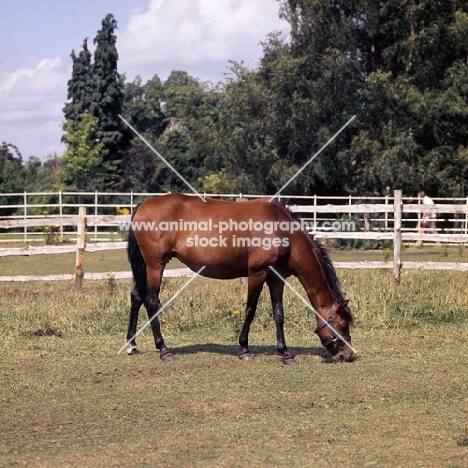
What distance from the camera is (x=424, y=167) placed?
28.8 meters

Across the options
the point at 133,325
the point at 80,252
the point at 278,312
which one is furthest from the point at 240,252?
the point at 80,252

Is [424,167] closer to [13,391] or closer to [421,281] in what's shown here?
[421,281]

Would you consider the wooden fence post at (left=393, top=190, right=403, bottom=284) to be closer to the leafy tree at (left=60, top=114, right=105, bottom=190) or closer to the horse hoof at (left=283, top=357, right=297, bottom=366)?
the horse hoof at (left=283, top=357, right=297, bottom=366)

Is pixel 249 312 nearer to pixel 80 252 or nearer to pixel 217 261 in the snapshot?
pixel 217 261

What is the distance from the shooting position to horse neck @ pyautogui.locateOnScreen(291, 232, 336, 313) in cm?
827

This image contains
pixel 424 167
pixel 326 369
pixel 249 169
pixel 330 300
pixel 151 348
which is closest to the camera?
pixel 326 369

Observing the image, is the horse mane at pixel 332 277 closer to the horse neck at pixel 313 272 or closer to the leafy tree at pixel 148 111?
the horse neck at pixel 313 272

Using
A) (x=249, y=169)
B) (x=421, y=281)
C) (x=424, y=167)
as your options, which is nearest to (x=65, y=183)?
(x=249, y=169)

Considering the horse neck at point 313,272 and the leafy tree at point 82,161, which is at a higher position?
the leafy tree at point 82,161

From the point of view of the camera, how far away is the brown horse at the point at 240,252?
8.23m

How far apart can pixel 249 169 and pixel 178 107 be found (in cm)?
3479

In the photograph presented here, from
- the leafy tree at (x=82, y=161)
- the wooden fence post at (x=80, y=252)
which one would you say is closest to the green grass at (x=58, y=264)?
the wooden fence post at (x=80, y=252)

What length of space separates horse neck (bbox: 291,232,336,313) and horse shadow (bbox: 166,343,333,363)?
2.08ft

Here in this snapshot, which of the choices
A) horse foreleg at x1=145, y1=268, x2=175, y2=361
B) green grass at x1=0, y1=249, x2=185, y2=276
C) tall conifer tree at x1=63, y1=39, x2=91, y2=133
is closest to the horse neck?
horse foreleg at x1=145, y1=268, x2=175, y2=361
